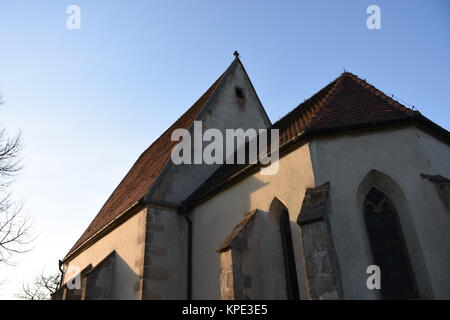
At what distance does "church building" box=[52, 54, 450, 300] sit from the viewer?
638 centimetres

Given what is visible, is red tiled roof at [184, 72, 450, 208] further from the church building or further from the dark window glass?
the dark window glass

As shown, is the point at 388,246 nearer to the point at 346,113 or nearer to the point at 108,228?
the point at 346,113

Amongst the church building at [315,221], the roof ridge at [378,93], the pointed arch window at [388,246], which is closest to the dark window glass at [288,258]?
the church building at [315,221]

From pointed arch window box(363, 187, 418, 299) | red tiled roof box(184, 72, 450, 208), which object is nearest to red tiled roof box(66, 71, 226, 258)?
red tiled roof box(184, 72, 450, 208)

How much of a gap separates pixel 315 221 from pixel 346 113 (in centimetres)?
319

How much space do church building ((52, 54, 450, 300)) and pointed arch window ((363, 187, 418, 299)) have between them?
0.02 metres

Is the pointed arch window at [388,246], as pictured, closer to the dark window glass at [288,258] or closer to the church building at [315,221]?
the church building at [315,221]

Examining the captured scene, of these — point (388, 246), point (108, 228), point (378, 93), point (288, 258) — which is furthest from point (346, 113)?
point (108, 228)

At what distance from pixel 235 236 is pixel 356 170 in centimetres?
284
